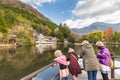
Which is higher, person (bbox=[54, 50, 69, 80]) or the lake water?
person (bbox=[54, 50, 69, 80])

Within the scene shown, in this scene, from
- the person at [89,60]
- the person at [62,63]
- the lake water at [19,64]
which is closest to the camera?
the person at [62,63]

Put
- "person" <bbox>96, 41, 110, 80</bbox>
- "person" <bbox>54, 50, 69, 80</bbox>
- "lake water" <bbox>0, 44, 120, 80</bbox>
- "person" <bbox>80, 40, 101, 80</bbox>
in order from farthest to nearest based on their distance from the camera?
1. "lake water" <bbox>0, 44, 120, 80</bbox>
2. "person" <bbox>96, 41, 110, 80</bbox>
3. "person" <bbox>80, 40, 101, 80</bbox>
4. "person" <bbox>54, 50, 69, 80</bbox>

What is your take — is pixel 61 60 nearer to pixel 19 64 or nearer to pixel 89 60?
pixel 89 60

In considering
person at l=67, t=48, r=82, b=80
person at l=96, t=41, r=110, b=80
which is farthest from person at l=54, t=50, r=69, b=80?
person at l=96, t=41, r=110, b=80

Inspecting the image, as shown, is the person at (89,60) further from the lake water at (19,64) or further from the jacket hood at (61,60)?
the lake water at (19,64)

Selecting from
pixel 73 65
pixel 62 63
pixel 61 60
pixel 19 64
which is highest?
pixel 61 60

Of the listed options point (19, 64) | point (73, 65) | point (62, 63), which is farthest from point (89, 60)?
point (19, 64)

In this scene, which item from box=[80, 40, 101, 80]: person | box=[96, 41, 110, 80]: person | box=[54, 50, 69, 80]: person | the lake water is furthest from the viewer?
the lake water

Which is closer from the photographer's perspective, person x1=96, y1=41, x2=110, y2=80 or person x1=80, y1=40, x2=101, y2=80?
person x1=80, y1=40, x2=101, y2=80

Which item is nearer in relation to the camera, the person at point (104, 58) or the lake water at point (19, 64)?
the person at point (104, 58)

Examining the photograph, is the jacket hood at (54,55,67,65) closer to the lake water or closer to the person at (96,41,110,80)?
the person at (96,41,110,80)

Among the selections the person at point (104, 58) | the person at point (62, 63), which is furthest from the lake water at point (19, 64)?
the person at point (62, 63)

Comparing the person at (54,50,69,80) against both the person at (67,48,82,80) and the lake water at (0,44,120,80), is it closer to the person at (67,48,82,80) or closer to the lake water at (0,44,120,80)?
→ the person at (67,48,82,80)

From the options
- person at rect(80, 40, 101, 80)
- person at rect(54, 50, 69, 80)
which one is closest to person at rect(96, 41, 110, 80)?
person at rect(80, 40, 101, 80)
